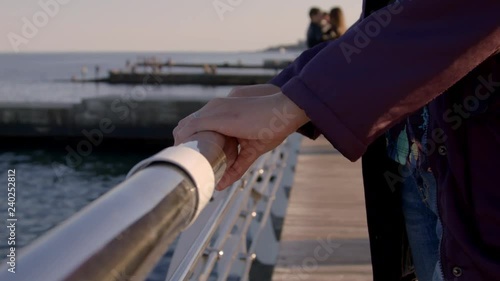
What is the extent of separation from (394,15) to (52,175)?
1830 centimetres

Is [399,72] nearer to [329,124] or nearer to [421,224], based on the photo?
[329,124]

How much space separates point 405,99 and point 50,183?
1738 centimetres

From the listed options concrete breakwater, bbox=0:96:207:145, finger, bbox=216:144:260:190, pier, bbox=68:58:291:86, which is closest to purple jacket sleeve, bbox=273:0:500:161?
finger, bbox=216:144:260:190

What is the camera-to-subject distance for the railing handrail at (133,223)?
480 mm

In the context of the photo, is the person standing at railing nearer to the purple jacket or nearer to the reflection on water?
the purple jacket

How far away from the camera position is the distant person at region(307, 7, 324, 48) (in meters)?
7.61

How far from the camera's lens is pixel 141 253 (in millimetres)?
550

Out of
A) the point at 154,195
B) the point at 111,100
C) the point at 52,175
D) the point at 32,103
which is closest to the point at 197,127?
the point at 154,195

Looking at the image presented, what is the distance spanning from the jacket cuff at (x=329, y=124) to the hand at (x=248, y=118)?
16 mm

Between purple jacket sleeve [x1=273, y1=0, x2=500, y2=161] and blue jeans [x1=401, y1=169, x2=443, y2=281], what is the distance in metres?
0.30

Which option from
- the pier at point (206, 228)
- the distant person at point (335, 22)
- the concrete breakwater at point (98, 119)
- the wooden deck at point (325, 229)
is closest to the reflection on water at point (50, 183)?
the concrete breakwater at point (98, 119)

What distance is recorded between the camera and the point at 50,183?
17.4m

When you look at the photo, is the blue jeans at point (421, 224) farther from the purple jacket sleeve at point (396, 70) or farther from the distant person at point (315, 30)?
the distant person at point (315, 30)

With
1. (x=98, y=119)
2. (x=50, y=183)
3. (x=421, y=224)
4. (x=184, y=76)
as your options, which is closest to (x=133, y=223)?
(x=421, y=224)
